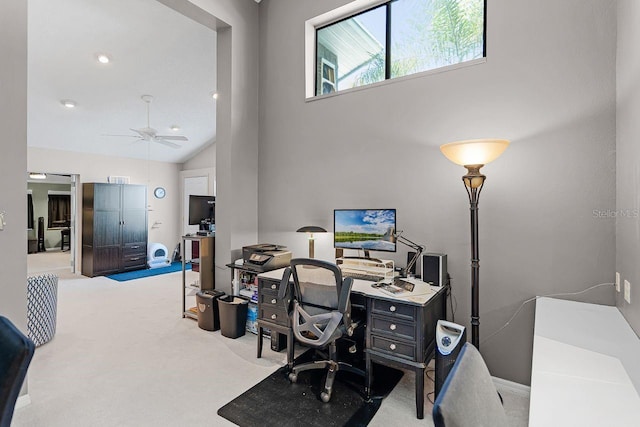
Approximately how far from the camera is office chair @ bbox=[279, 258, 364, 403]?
2152 millimetres

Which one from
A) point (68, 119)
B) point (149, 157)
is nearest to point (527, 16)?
point (68, 119)

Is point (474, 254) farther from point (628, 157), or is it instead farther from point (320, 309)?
point (320, 309)

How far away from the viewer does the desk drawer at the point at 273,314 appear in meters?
2.72

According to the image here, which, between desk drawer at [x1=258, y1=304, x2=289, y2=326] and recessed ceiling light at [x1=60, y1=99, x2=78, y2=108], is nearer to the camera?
desk drawer at [x1=258, y1=304, x2=289, y2=326]

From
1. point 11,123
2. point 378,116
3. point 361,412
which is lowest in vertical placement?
point 361,412

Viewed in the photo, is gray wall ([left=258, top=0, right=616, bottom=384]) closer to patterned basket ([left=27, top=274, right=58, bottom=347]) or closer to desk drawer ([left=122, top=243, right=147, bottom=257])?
patterned basket ([left=27, top=274, right=58, bottom=347])

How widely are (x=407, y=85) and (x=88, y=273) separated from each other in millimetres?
6544

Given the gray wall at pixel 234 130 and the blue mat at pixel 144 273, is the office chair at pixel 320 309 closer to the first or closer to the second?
the gray wall at pixel 234 130

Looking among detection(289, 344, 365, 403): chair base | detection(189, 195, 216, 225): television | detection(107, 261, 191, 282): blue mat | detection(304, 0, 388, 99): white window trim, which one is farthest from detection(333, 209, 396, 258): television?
detection(107, 261, 191, 282): blue mat

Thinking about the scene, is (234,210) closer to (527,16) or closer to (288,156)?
(288,156)

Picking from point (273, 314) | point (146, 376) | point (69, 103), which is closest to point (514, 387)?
point (273, 314)

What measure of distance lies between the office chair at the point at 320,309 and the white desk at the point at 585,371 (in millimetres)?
1132

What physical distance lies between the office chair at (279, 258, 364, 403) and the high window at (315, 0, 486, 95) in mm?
2004

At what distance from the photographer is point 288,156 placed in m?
3.57
